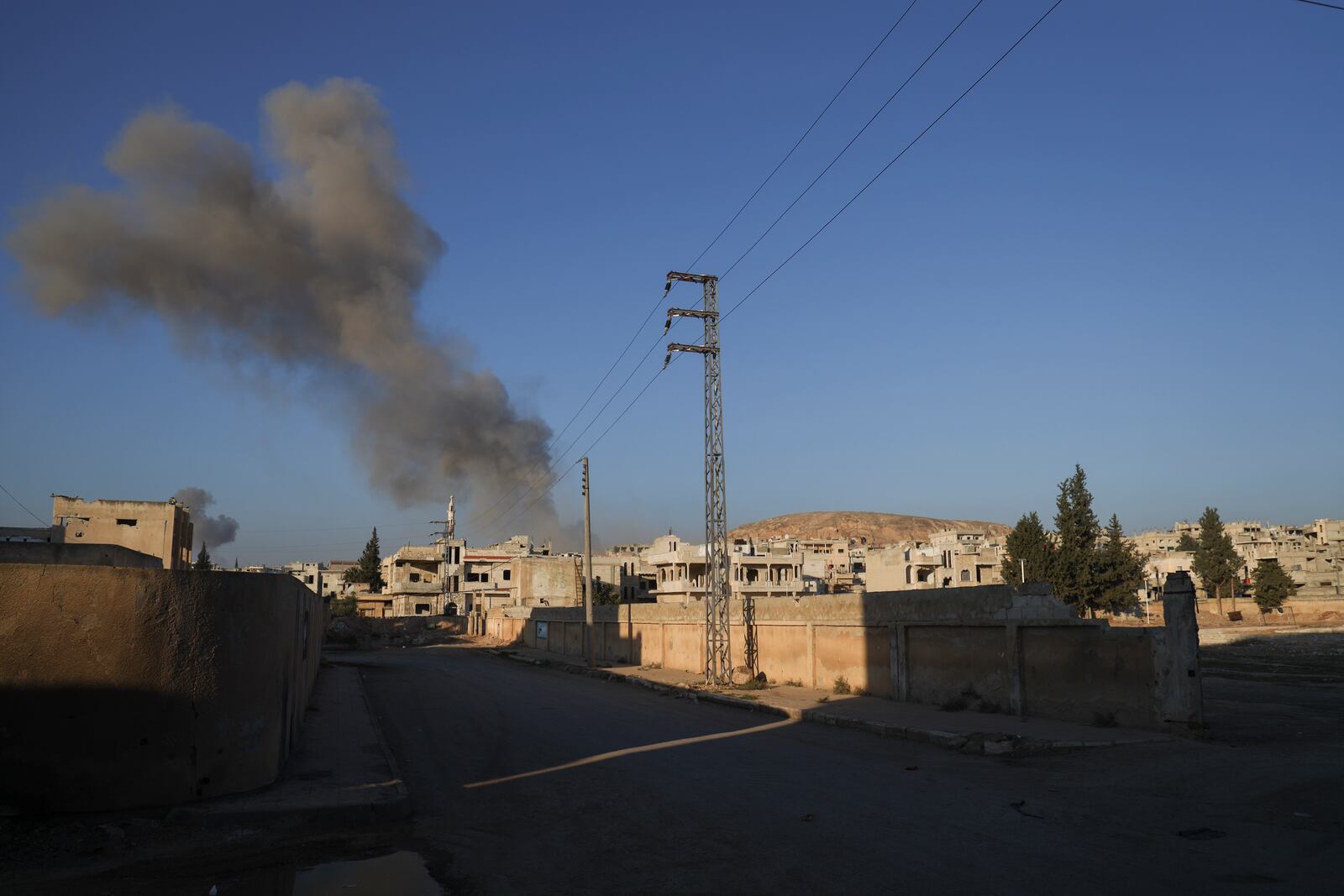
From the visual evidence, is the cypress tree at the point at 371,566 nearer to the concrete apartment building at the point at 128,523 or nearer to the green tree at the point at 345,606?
the green tree at the point at 345,606

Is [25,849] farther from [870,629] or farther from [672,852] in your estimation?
[870,629]

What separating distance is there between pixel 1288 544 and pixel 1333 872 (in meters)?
128

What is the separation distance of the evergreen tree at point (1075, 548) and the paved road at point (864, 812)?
45.7 metres

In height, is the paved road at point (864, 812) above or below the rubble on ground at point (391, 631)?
above

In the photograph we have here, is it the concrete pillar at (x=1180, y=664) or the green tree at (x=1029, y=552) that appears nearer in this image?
the concrete pillar at (x=1180, y=664)

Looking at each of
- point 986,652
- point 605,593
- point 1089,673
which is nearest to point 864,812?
point 1089,673

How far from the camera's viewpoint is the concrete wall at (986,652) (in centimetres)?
1477

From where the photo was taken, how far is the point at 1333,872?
683 cm

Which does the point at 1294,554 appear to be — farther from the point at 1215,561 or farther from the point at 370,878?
the point at 370,878

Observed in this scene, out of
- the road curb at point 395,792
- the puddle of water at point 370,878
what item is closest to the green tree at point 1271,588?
the road curb at point 395,792

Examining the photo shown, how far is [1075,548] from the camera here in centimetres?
6066

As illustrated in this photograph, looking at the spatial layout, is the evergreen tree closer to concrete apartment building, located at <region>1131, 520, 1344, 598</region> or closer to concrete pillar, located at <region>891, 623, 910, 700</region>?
concrete apartment building, located at <region>1131, 520, 1344, 598</region>

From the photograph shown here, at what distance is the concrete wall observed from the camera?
1477 cm

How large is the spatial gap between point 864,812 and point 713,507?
17588 mm
